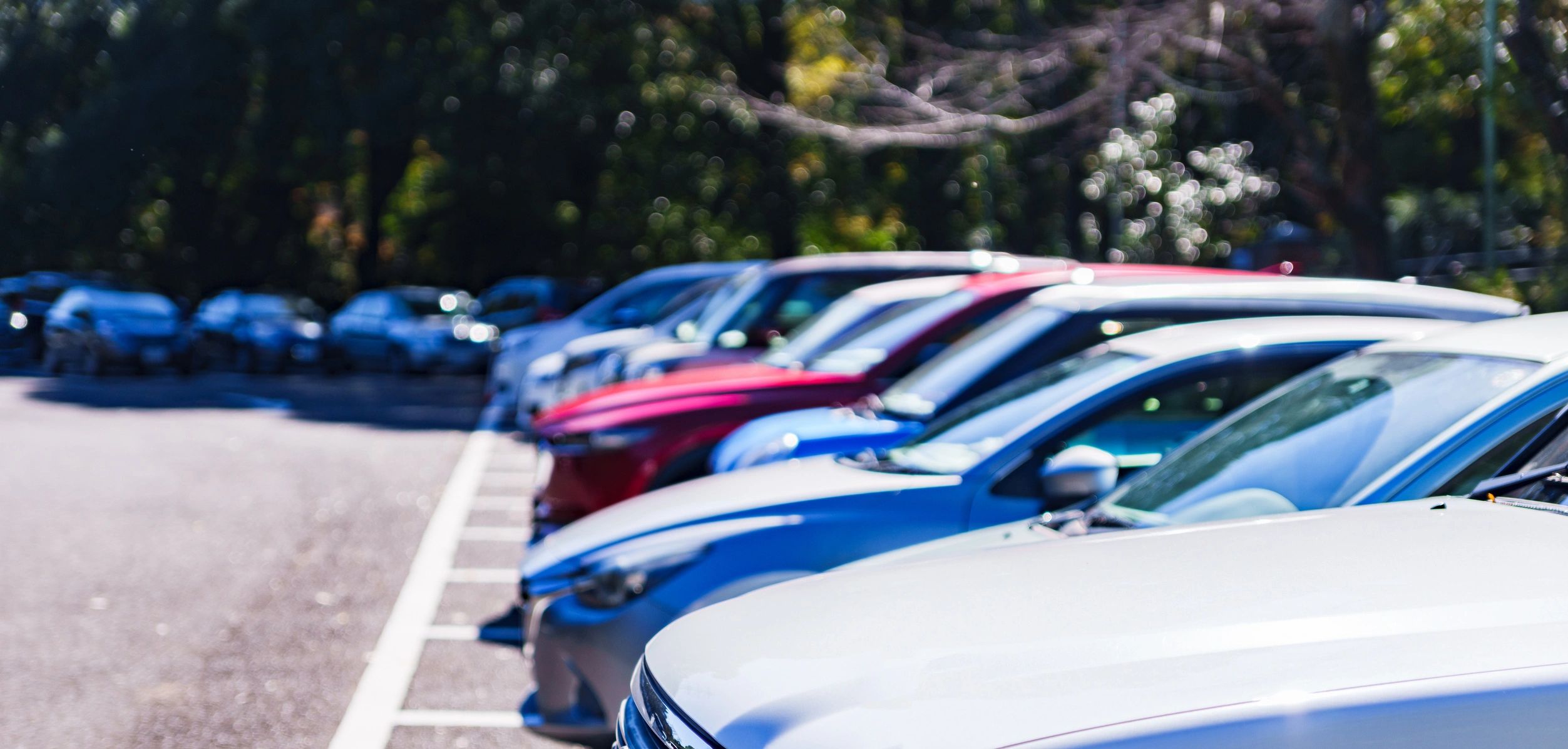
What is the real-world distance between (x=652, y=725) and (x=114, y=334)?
89.6 ft

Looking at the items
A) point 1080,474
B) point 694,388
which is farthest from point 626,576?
point 694,388

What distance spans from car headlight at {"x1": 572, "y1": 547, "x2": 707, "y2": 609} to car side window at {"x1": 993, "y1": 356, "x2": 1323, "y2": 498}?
1.08 metres

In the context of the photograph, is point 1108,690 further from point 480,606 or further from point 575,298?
point 575,298

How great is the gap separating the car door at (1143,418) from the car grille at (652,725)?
2.21m

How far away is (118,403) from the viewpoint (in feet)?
70.2

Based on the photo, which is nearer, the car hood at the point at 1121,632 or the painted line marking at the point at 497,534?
the car hood at the point at 1121,632

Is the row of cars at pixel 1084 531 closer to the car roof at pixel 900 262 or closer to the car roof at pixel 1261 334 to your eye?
the car roof at pixel 1261 334

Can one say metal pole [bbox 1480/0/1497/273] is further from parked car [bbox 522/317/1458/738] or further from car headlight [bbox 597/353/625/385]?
parked car [bbox 522/317/1458/738]

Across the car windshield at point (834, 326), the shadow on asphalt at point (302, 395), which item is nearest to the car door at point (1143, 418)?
the car windshield at point (834, 326)

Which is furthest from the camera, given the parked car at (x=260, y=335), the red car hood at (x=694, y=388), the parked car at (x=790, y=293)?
the parked car at (x=260, y=335)

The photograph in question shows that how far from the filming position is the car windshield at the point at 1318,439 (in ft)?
13.5

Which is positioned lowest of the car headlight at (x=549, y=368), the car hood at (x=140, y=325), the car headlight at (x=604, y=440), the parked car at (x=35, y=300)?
the parked car at (x=35, y=300)

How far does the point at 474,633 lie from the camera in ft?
24.6

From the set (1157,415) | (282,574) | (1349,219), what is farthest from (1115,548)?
(1349,219)
